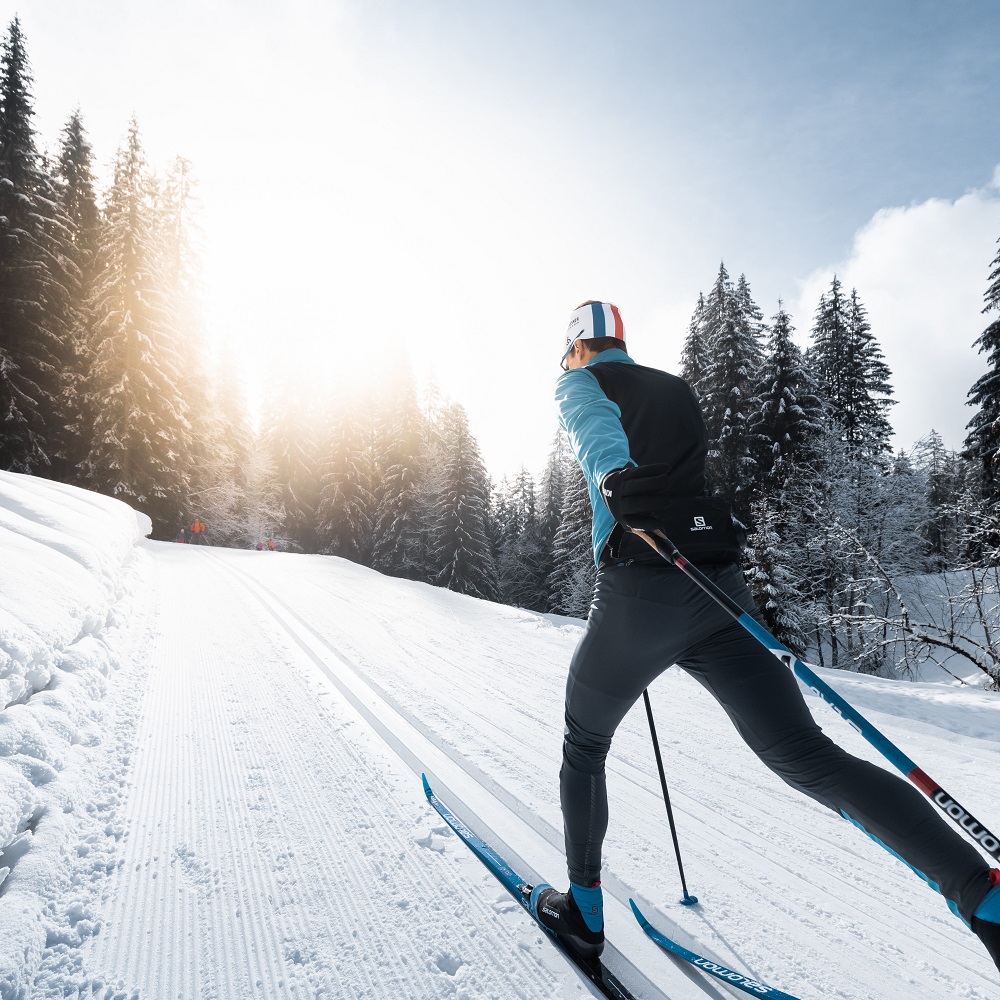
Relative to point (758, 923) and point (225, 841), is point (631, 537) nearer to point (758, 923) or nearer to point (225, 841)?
point (758, 923)

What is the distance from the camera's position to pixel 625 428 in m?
1.76

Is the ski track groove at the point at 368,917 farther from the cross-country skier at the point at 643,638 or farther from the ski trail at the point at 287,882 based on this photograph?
the cross-country skier at the point at 643,638

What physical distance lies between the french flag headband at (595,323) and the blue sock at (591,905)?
189 cm

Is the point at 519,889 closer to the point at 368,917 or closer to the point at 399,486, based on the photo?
the point at 368,917

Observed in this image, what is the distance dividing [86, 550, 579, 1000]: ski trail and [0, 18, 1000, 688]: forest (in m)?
9.23

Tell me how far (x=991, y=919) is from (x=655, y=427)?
132 cm

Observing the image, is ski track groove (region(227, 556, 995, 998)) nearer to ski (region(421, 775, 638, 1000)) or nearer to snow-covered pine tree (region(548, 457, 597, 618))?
ski (region(421, 775, 638, 1000))

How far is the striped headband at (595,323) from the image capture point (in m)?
2.04

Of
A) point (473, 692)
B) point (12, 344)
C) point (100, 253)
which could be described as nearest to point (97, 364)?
point (12, 344)

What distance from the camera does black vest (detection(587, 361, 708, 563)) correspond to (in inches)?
67.8

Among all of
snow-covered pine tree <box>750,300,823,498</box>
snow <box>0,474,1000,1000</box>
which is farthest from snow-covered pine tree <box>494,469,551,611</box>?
snow <box>0,474,1000,1000</box>

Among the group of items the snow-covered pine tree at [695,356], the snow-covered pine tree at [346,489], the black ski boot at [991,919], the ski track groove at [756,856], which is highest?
the snow-covered pine tree at [695,356]

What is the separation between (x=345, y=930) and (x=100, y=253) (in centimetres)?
2799

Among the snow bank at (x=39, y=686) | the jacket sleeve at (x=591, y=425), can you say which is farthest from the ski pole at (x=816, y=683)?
the snow bank at (x=39, y=686)
